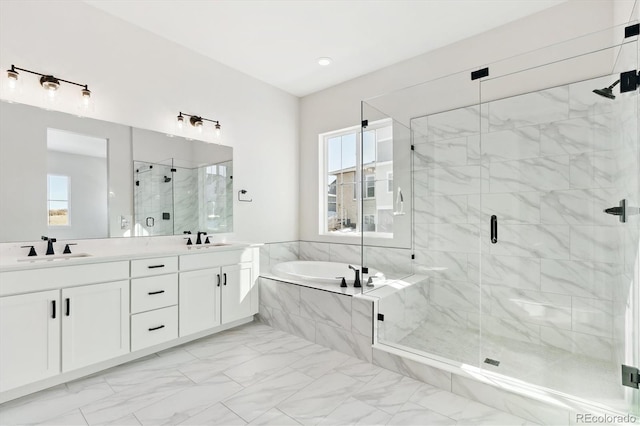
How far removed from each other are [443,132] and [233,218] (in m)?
2.36

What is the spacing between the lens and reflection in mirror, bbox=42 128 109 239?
2354 millimetres

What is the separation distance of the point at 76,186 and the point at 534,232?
3.51m

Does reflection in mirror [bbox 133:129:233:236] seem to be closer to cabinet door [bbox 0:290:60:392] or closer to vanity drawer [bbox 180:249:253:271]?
vanity drawer [bbox 180:249:253:271]

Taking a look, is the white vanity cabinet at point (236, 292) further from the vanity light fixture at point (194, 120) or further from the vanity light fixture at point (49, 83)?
the vanity light fixture at point (49, 83)

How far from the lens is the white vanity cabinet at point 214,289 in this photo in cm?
270

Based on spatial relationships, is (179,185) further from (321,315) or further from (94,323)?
(321,315)

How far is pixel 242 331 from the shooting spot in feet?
10.3

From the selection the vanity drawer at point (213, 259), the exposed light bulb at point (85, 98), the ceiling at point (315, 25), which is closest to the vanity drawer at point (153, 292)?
the vanity drawer at point (213, 259)

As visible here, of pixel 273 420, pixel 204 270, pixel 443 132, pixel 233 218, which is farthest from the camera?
pixel 233 218

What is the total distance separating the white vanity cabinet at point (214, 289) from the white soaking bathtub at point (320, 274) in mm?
417

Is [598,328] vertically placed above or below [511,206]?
below

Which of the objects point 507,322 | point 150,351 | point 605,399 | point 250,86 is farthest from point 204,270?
point 605,399

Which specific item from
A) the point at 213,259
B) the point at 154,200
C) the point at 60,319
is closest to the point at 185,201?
the point at 154,200

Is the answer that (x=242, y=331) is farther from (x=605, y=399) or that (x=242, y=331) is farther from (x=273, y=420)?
(x=605, y=399)
